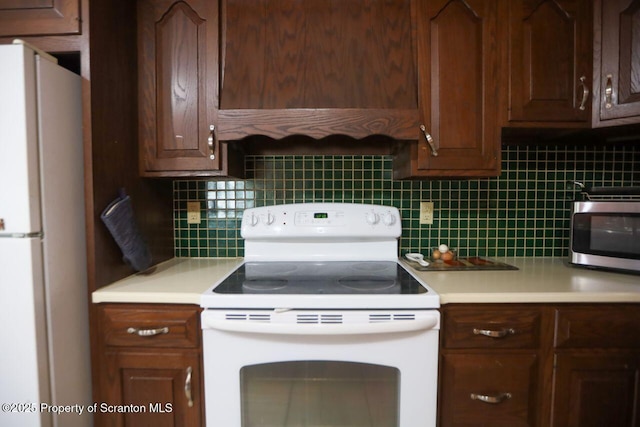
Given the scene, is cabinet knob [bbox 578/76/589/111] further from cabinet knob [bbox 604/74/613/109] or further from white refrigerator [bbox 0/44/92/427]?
white refrigerator [bbox 0/44/92/427]

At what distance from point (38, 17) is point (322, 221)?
1.29 meters

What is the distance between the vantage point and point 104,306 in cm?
103

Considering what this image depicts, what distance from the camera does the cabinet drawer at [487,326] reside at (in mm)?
1016

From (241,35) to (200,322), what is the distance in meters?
1.17

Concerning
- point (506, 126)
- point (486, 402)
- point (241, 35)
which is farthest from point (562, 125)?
point (241, 35)

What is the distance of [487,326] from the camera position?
1.02m

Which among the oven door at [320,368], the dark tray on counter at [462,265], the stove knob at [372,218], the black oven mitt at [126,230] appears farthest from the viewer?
the stove knob at [372,218]

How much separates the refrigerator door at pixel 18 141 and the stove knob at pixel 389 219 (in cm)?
131

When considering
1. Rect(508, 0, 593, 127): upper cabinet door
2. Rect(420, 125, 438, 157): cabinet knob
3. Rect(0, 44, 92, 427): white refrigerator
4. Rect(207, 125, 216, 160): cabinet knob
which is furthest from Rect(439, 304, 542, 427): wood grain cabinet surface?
Rect(0, 44, 92, 427): white refrigerator

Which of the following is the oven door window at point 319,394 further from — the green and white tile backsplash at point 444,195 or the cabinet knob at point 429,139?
the cabinet knob at point 429,139

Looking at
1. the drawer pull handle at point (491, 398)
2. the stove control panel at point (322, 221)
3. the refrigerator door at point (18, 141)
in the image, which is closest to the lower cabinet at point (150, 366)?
the refrigerator door at point (18, 141)

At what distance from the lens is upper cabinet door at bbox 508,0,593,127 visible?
121cm

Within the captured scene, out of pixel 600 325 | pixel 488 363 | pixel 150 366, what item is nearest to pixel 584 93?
pixel 600 325

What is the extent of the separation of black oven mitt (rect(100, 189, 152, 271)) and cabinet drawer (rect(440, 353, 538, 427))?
1217mm
